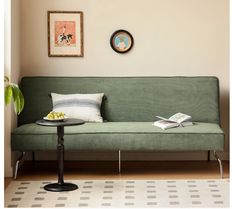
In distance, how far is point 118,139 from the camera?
16.2 ft

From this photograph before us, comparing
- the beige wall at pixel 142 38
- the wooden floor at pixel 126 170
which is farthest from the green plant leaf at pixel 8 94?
the beige wall at pixel 142 38

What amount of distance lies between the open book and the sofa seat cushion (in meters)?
0.11

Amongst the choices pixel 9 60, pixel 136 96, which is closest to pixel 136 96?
pixel 136 96

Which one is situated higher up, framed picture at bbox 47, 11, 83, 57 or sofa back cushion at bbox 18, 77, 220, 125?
framed picture at bbox 47, 11, 83, 57

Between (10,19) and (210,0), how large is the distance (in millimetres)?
2237

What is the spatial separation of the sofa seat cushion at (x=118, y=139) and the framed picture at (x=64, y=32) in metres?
1.16

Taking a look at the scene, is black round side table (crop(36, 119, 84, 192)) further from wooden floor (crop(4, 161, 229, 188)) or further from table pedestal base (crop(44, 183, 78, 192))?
wooden floor (crop(4, 161, 229, 188))

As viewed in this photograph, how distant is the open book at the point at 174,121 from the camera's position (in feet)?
16.6

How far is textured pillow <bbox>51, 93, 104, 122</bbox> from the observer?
17.4 ft

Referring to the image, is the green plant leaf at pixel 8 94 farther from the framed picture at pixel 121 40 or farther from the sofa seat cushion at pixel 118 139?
the framed picture at pixel 121 40

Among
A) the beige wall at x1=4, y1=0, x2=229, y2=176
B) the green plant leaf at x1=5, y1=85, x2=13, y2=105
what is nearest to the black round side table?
the green plant leaf at x1=5, y1=85, x2=13, y2=105

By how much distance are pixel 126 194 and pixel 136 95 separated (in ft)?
5.23

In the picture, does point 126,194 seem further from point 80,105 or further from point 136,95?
point 136,95
